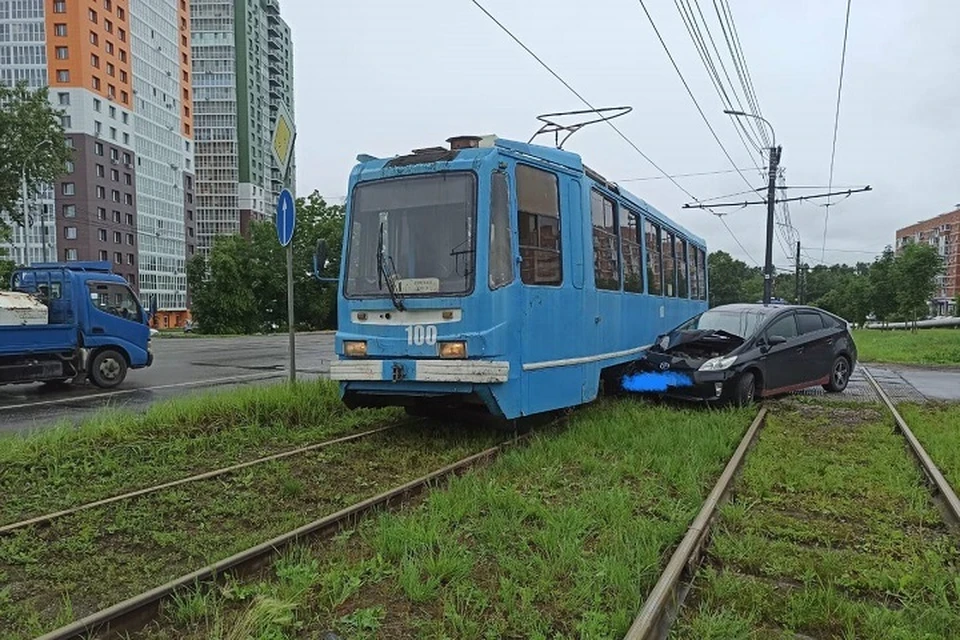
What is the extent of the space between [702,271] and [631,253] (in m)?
6.59

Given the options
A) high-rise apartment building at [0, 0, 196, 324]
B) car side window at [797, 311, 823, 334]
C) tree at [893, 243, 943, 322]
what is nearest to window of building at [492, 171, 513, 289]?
car side window at [797, 311, 823, 334]

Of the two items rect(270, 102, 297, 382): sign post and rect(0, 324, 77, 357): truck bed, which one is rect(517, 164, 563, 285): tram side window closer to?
rect(270, 102, 297, 382): sign post

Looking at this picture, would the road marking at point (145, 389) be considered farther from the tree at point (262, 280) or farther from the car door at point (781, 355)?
the tree at point (262, 280)

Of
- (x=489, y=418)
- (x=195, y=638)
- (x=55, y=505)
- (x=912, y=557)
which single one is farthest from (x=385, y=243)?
(x=912, y=557)

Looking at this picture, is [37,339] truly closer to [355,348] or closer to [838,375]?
[355,348]

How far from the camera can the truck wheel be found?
13367 millimetres

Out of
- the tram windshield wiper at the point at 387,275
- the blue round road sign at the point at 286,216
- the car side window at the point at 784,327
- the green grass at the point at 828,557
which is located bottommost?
the green grass at the point at 828,557

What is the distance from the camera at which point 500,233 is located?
678 centimetres

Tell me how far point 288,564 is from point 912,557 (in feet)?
12.1

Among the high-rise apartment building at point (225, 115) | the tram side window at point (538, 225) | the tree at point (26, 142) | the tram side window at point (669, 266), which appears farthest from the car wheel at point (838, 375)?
the high-rise apartment building at point (225, 115)

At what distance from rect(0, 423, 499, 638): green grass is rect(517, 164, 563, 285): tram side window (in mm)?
1986

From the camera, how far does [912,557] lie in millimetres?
4078

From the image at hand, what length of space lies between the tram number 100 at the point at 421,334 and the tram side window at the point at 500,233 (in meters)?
0.78

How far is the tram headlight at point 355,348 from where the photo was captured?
23.3 feet
